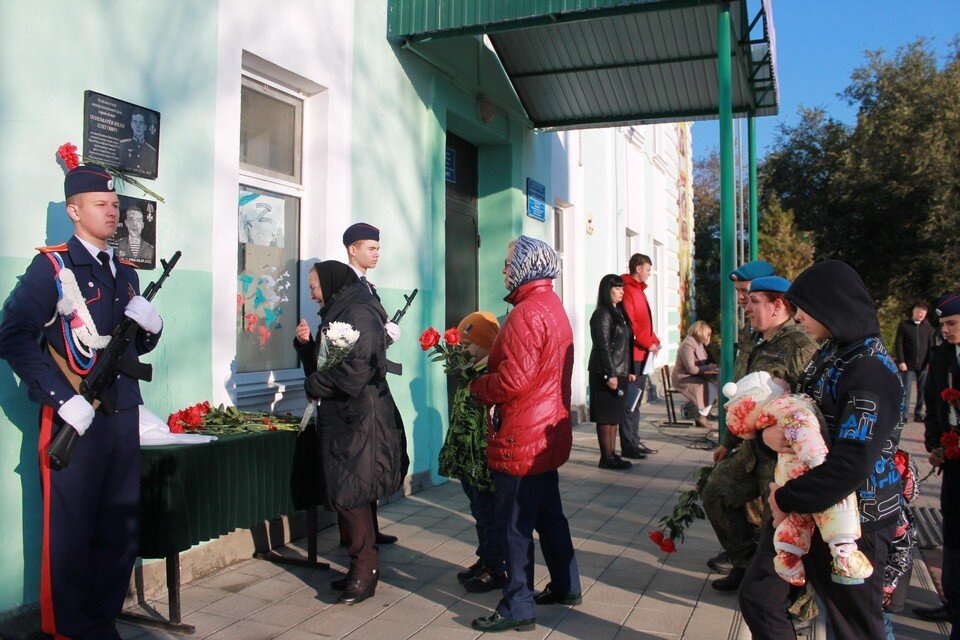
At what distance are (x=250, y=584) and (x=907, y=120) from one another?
23.4 metres

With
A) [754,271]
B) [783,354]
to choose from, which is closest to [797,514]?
[783,354]

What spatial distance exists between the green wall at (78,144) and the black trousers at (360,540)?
126 cm

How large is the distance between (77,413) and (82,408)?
0.03 m

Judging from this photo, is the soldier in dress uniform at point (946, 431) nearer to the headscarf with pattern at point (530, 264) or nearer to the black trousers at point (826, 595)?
the black trousers at point (826, 595)

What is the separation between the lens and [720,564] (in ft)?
16.5

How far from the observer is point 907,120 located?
74.3ft

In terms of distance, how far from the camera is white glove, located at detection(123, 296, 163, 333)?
3.61 m

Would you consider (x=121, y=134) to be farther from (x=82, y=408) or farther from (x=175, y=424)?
(x=82, y=408)

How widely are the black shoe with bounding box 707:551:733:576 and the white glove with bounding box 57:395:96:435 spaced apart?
3.67 metres

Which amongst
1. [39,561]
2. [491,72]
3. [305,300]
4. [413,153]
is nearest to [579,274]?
[491,72]

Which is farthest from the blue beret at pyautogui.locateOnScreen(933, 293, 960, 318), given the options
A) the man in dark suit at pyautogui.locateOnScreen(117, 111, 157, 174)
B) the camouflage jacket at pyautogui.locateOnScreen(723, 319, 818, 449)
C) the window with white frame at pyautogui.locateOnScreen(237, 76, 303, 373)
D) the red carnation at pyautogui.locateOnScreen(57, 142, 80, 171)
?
the red carnation at pyautogui.locateOnScreen(57, 142, 80, 171)

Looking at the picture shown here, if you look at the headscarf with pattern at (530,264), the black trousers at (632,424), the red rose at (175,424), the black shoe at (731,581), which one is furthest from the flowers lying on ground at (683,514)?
the black trousers at (632,424)

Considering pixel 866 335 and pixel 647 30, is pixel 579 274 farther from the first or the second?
pixel 866 335

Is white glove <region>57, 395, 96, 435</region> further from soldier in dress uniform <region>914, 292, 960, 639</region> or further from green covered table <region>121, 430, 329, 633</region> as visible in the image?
soldier in dress uniform <region>914, 292, 960, 639</region>
